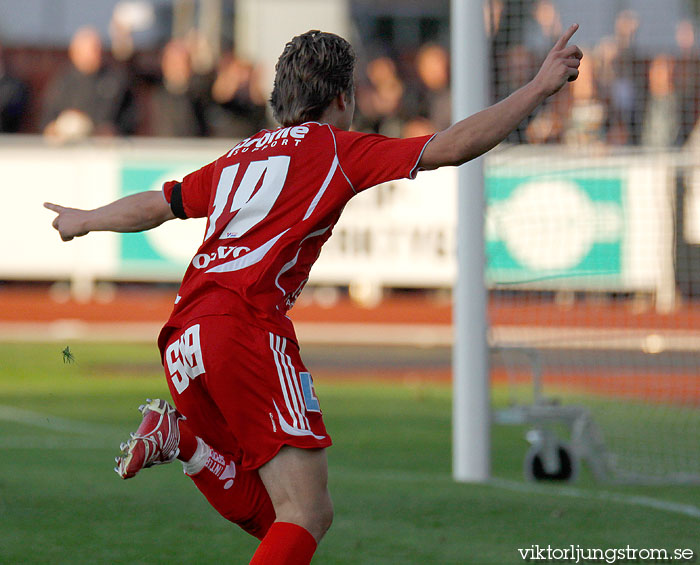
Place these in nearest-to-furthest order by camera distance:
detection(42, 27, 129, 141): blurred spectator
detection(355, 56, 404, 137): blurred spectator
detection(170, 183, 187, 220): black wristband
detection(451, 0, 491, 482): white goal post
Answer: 1. detection(170, 183, 187, 220): black wristband
2. detection(451, 0, 491, 482): white goal post
3. detection(42, 27, 129, 141): blurred spectator
4. detection(355, 56, 404, 137): blurred spectator

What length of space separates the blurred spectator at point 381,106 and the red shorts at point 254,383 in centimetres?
1294

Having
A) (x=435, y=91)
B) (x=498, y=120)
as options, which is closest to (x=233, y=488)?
(x=498, y=120)

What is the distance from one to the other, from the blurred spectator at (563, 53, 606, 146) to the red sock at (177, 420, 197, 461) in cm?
543

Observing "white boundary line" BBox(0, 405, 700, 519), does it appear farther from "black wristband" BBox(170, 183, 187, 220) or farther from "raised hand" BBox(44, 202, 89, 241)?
"black wristband" BBox(170, 183, 187, 220)

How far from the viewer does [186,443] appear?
3572mm

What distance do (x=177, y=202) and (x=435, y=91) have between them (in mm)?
13346

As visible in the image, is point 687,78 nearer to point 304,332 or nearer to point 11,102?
point 304,332

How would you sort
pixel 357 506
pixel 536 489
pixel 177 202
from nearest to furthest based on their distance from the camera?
pixel 177 202 → pixel 357 506 → pixel 536 489

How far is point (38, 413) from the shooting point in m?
9.77

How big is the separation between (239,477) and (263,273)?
65 centimetres

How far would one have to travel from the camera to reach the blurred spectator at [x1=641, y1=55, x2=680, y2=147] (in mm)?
9922

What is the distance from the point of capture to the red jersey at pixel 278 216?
11.1 feet

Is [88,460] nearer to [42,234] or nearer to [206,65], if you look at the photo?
[42,234]

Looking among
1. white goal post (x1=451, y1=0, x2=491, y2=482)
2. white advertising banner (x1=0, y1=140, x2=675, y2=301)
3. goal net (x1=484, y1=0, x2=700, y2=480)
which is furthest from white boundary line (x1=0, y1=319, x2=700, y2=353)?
white goal post (x1=451, y1=0, x2=491, y2=482)
